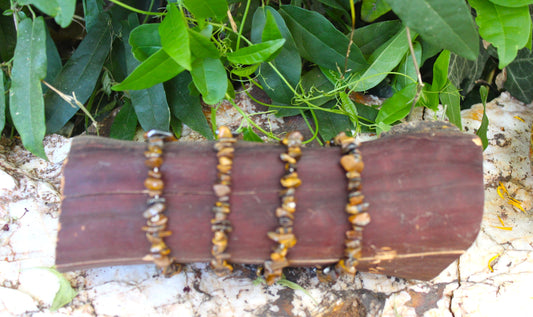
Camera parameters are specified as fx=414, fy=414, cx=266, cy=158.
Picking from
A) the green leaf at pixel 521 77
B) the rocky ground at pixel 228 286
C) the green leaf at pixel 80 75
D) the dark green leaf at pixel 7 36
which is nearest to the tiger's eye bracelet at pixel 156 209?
the rocky ground at pixel 228 286

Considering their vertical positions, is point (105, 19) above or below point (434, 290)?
above

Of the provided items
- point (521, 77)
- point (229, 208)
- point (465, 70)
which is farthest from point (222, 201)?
point (521, 77)

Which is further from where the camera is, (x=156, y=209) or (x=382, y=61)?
(x=382, y=61)

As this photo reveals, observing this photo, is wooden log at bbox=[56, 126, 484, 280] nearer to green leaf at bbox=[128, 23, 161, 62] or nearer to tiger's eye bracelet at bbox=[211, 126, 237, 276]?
tiger's eye bracelet at bbox=[211, 126, 237, 276]

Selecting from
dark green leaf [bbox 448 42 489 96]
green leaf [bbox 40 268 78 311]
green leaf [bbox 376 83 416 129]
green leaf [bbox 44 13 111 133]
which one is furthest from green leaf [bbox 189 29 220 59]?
dark green leaf [bbox 448 42 489 96]

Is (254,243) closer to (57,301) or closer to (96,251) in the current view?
(96,251)

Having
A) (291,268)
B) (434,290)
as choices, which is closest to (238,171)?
(291,268)

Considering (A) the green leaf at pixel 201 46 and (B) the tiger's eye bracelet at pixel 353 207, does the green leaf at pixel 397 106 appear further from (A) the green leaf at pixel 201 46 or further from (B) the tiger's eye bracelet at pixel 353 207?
(A) the green leaf at pixel 201 46

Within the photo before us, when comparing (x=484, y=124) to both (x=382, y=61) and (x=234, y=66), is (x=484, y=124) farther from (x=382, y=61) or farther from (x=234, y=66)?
(x=234, y=66)
